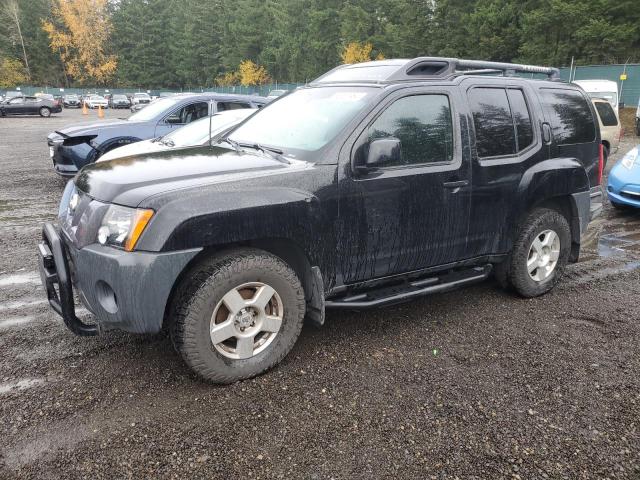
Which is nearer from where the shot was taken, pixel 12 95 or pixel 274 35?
pixel 12 95

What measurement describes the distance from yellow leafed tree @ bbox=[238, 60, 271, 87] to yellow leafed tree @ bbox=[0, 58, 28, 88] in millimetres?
33374

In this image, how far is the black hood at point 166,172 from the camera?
279cm

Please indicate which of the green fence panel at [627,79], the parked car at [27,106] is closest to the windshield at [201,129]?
the green fence panel at [627,79]

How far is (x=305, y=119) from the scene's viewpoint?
12.3ft

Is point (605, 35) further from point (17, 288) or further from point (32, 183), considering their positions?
point (17, 288)

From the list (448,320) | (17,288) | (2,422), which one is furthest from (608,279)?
(17,288)

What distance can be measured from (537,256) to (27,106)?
37526 millimetres

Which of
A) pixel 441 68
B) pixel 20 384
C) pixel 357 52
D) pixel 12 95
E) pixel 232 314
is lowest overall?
pixel 20 384

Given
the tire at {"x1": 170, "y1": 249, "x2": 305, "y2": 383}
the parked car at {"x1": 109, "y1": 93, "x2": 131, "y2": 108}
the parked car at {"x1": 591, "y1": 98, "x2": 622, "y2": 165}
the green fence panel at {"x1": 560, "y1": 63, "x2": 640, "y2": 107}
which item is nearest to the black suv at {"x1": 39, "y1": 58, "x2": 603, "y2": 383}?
the tire at {"x1": 170, "y1": 249, "x2": 305, "y2": 383}

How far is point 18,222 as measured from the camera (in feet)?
22.8

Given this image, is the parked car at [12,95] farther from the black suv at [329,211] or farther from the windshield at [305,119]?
the black suv at [329,211]

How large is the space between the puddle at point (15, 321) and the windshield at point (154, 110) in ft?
19.3

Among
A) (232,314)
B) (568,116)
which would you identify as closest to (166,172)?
(232,314)

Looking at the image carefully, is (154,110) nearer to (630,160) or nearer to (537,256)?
(537,256)
